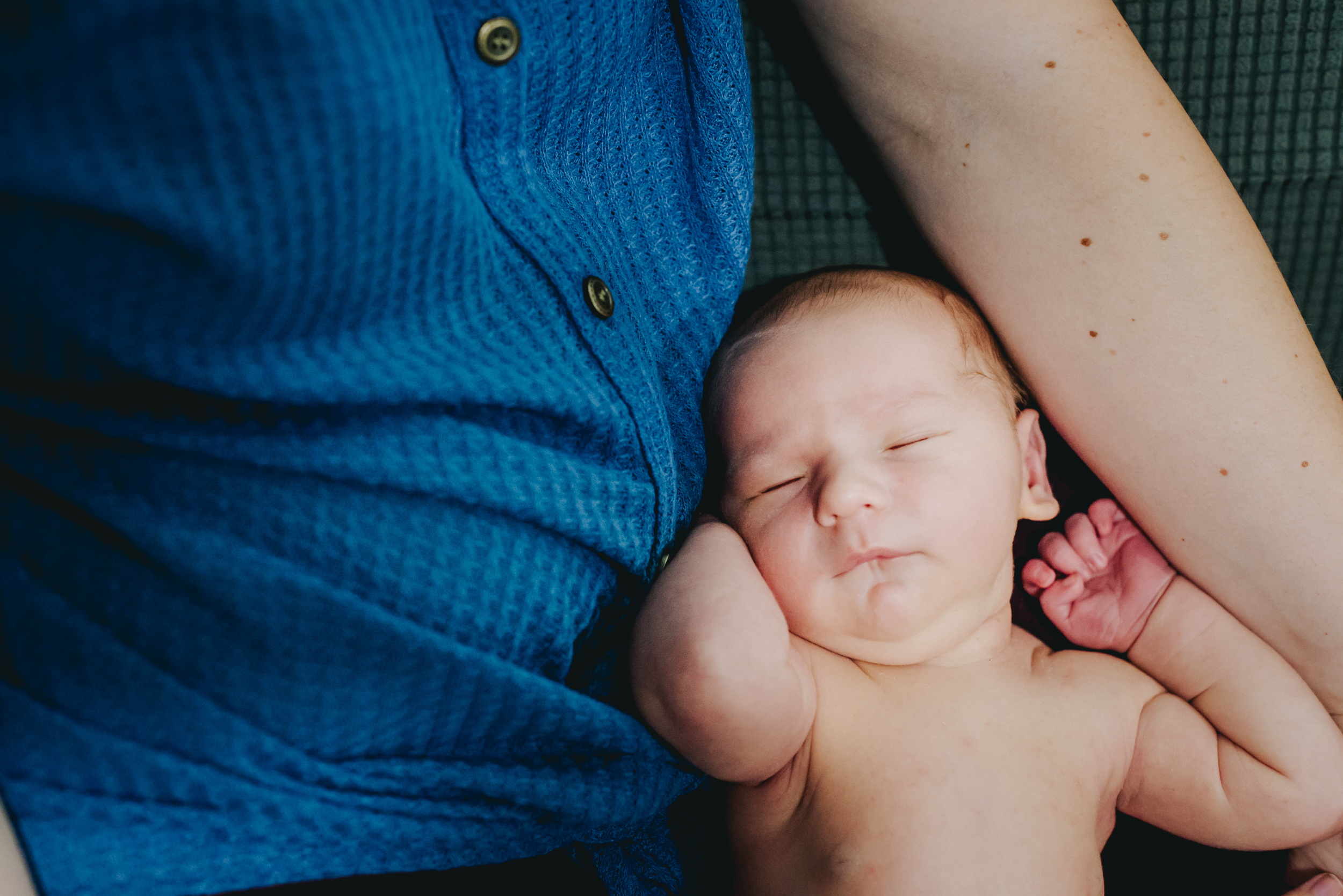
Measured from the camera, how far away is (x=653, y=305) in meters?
0.78

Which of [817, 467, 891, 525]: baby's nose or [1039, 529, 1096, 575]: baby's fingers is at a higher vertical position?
[817, 467, 891, 525]: baby's nose

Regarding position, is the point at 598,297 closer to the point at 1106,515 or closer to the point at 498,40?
the point at 498,40

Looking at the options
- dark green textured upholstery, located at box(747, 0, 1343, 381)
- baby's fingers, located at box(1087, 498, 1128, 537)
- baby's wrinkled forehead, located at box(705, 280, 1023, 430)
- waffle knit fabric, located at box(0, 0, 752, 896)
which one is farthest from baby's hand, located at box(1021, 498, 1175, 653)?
waffle knit fabric, located at box(0, 0, 752, 896)

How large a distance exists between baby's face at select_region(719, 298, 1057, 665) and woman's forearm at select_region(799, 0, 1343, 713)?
0.10 metres

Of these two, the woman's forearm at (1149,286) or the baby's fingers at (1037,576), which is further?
the baby's fingers at (1037,576)

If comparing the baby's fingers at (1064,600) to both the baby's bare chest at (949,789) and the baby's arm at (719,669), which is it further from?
the baby's arm at (719,669)

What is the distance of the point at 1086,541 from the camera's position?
0.86 metres

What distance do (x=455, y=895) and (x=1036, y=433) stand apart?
2.38 feet

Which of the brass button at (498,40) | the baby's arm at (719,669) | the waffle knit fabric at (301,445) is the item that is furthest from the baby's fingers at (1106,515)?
the brass button at (498,40)

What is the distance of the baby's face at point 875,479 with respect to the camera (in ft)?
2.37

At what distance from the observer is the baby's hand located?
810mm

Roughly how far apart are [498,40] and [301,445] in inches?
11.1

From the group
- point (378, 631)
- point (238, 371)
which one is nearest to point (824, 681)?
point (378, 631)

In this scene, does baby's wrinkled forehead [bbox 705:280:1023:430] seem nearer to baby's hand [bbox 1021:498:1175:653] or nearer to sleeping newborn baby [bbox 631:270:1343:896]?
sleeping newborn baby [bbox 631:270:1343:896]
